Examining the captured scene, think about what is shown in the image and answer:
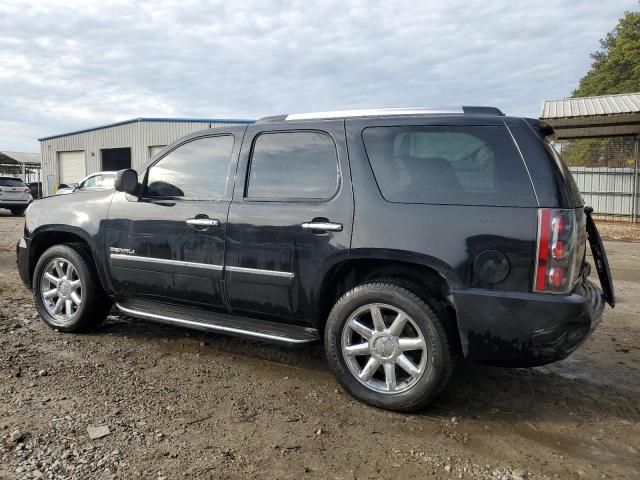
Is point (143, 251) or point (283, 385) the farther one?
point (143, 251)

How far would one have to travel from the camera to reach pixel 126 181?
3.94 meters

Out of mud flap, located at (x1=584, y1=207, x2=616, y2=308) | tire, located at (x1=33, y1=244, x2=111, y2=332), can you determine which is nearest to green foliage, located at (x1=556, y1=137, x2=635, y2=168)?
mud flap, located at (x1=584, y1=207, x2=616, y2=308)

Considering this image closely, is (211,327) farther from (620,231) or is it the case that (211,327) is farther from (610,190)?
(610,190)

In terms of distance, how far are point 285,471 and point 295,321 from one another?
1.20 metres

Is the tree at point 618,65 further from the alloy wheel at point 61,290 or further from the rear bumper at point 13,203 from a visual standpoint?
the alloy wheel at point 61,290

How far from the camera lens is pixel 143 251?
3.99m

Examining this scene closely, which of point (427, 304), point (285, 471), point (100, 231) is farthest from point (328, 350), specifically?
point (100, 231)

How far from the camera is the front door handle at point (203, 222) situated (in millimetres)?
3656

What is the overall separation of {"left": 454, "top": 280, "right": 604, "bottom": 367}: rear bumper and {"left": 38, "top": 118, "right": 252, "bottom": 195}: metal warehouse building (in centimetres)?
2484

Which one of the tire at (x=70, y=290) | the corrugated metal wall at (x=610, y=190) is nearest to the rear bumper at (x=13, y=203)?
the tire at (x=70, y=290)

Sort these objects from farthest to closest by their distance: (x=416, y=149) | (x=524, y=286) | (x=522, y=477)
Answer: (x=416, y=149) < (x=524, y=286) < (x=522, y=477)

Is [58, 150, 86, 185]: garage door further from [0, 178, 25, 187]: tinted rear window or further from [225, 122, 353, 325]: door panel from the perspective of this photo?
[225, 122, 353, 325]: door panel

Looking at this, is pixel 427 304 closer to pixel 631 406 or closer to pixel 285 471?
pixel 285 471

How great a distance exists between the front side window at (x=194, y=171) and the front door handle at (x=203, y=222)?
0.64 ft
